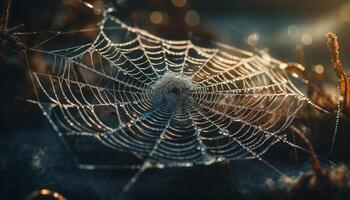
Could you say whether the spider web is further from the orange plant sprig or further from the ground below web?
the orange plant sprig

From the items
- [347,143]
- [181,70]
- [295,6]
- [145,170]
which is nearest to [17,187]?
[145,170]

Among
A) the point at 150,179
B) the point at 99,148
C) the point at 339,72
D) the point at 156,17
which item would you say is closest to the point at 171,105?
the point at 99,148

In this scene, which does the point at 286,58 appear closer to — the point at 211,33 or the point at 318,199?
the point at 211,33

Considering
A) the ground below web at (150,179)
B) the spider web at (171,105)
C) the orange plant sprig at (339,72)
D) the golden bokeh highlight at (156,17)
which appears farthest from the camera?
the golden bokeh highlight at (156,17)

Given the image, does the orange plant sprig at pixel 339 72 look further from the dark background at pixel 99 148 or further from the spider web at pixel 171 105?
the spider web at pixel 171 105

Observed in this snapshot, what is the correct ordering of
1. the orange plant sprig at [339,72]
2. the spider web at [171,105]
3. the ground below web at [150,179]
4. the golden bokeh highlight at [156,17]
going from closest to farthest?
the ground below web at [150,179] → the spider web at [171,105] → the orange plant sprig at [339,72] → the golden bokeh highlight at [156,17]

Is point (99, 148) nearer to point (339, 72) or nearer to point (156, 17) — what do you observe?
point (339, 72)

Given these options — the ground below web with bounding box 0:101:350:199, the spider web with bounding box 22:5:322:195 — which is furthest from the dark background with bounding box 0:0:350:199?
the spider web with bounding box 22:5:322:195

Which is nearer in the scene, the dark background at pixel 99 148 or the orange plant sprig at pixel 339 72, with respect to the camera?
the dark background at pixel 99 148

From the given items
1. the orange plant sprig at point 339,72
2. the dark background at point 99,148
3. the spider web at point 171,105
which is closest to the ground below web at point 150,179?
the dark background at point 99,148
